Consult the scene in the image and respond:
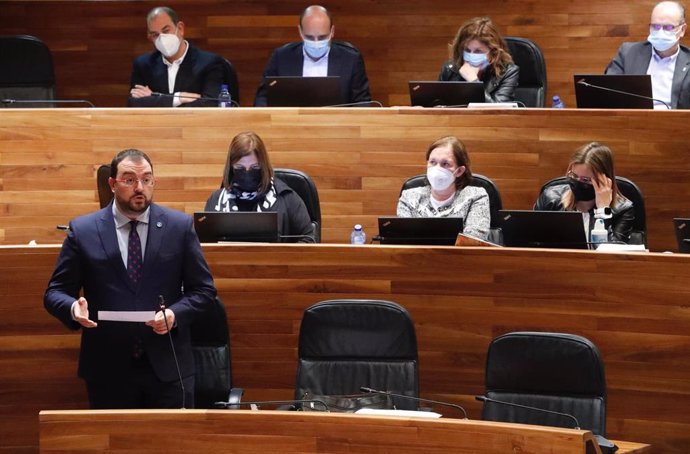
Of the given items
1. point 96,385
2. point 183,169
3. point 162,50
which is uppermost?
point 162,50

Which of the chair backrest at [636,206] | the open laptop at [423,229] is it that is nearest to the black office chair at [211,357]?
the open laptop at [423,229]

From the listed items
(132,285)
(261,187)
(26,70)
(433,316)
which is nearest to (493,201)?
(433,316)

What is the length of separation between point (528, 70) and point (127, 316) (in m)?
2.66

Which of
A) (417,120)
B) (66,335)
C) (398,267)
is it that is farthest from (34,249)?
(417,120)

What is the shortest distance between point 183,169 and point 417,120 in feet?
2.98

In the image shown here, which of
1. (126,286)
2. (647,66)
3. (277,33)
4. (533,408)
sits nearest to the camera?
(533,408)

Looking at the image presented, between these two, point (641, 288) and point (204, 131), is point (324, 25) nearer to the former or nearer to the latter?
point (204, 131)

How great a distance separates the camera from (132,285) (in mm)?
3541

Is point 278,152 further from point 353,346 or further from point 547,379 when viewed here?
point 547,379

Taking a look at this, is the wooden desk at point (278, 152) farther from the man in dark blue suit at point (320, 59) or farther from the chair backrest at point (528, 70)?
the chair backrest at point (528, 70)

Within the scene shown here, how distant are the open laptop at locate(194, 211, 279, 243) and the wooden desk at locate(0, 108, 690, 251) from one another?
0.88 metres

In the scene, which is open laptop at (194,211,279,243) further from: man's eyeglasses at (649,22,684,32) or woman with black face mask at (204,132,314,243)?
man's eyeglasses at (649,22,684,32)

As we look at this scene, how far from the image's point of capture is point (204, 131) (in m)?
4.89

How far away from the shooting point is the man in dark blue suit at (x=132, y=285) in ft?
11.6
